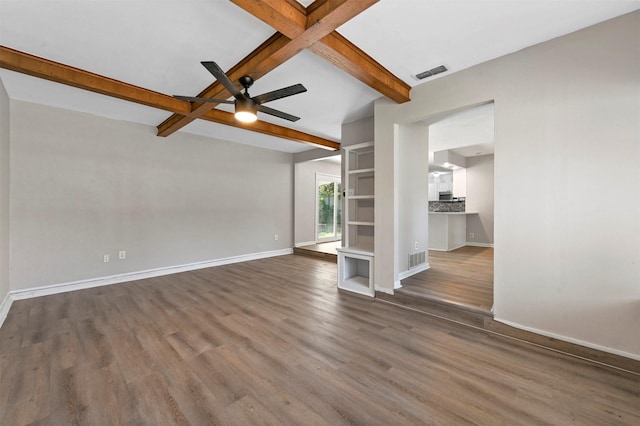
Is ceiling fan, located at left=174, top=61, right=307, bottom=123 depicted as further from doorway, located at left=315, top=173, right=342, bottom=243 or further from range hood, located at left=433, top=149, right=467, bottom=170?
range hood, located at left=433, top=149, right=467, bottom=170

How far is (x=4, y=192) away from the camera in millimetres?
3082

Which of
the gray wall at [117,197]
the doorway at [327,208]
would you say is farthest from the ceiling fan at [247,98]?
the doorway at [327,208]

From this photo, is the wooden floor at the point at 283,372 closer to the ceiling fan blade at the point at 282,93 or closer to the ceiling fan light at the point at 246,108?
the ceiling fan light at the point at 246,108

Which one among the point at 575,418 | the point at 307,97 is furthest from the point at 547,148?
the point at 307,97

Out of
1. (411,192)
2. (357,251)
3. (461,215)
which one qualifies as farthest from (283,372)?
(461,215)

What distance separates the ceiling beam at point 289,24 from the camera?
1.64 meters

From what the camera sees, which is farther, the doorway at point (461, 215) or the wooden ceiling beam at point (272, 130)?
the wooden ceiling beam at point (272, 130)

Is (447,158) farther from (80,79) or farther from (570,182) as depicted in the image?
(80,79)

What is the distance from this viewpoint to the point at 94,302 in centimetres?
334

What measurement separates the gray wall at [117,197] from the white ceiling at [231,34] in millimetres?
919

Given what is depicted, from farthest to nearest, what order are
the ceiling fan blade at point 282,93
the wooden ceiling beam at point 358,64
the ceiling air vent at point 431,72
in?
the ceiling air vent at point 431,72 < the ceiling fan blade at point 282,93 < the wooden ceiling beam at point 358,64

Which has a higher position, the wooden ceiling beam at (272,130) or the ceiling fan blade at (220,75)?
the wooden ceiling beam at (272,130)

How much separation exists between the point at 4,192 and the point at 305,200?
18.0 ft

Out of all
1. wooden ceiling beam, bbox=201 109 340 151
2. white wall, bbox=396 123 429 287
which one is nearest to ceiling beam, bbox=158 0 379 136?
wooden ceiling beam, bbox=201 109 340 151
